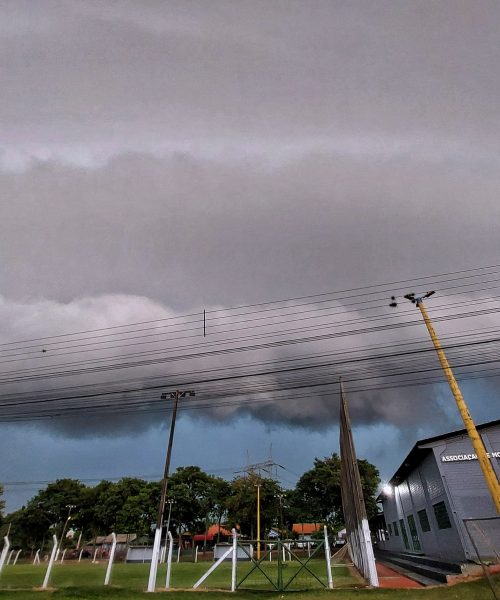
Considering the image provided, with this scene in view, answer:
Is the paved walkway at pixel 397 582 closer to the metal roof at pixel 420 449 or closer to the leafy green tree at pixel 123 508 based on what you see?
the metal roof at pixel 420 449

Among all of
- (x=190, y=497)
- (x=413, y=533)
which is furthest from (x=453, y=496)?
(x=190, y=497)

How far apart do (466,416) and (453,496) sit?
1360cm

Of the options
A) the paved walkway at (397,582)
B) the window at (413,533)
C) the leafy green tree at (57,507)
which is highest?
the leafy green tree at (57,507)

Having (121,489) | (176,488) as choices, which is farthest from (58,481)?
(176,488)

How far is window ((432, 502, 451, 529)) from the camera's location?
2409cm

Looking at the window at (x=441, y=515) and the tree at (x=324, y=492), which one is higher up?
the tree at (x=324, y=492)

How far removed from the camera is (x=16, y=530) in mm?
72438

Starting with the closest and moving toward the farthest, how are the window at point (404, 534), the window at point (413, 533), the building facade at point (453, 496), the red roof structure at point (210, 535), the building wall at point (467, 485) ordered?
the building facade at point (453, 496), the building wall at point (467, 485), the window at point (413, 533), the window at point (404, 534), the red roof structure at point (210, 535)

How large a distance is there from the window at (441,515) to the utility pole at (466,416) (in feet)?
45.1

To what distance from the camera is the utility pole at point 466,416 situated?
11594 mm

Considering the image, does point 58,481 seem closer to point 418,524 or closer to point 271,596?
point 418,524

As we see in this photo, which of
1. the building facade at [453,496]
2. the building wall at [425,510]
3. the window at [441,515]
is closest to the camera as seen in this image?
the building facade at [453,496]

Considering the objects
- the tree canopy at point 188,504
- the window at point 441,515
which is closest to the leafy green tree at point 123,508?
the tree canopy at point 188,504

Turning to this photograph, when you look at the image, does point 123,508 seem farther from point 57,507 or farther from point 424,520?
point 424,520
